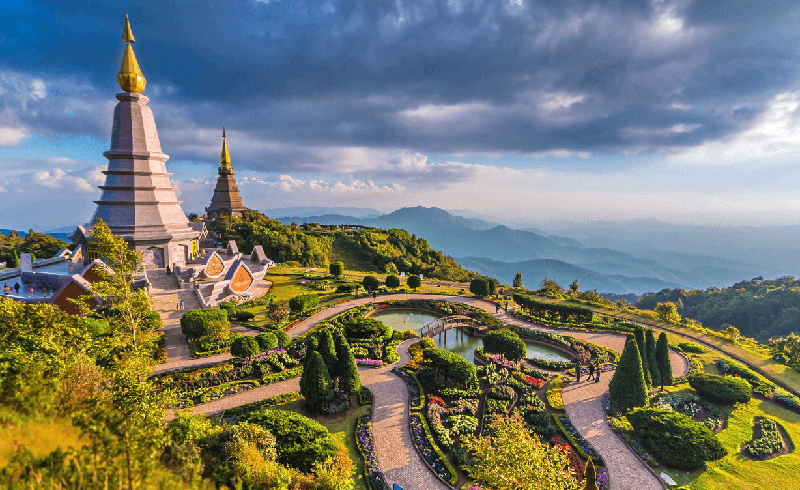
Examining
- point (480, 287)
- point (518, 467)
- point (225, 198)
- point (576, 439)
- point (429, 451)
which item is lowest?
point (576, 439)

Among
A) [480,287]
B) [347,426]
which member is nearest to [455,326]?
[480,287]

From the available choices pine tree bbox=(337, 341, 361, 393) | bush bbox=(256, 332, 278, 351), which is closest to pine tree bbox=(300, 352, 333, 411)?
pine tree bbox=(337, 341, 361, 393)

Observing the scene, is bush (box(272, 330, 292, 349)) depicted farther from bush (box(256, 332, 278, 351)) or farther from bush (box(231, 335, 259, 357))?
bush (box(231, 335, 259, 357))

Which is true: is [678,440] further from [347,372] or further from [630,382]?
[347,372]

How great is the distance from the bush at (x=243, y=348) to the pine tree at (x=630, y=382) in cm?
2137

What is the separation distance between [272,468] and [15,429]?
20.0 ft

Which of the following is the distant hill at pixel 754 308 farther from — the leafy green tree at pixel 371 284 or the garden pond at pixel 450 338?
the leafy green tree at pixel 371 284

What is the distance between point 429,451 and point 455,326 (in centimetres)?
1711

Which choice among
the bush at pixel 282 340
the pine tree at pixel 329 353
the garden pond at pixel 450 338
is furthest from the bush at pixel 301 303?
the pine tree at pixel 329 353

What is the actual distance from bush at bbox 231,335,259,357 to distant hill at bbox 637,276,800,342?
64652mm

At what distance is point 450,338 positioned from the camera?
3155 cm

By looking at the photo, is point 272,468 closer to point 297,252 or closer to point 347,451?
point 347,451

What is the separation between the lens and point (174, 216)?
3650 cm

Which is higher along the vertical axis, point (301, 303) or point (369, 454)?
point (301, 303)
